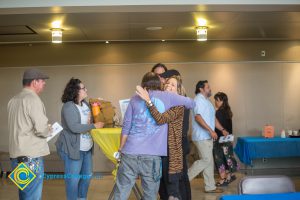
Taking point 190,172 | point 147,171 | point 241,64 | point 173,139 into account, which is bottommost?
point 190,172

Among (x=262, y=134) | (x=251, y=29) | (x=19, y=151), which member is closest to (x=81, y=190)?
(x=19, y=151)

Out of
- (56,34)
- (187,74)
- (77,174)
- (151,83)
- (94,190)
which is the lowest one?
(94,190)

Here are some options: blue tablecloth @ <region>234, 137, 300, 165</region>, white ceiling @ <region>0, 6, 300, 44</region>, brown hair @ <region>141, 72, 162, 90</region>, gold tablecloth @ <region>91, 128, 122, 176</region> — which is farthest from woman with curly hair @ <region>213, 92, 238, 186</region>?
brown hair @ <region>141, 72, 162, 90</region>

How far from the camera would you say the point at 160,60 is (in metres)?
8.02

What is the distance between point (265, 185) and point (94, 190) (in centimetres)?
396

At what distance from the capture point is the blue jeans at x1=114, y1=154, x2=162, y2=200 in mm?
3256

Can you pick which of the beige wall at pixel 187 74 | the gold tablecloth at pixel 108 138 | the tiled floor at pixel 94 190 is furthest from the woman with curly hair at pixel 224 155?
the gold tablecloth at pixel 108 138

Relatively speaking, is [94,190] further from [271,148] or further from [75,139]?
[271,148]

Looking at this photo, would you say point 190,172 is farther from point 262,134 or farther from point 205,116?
point 262,134

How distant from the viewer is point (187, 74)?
8023 millimetres

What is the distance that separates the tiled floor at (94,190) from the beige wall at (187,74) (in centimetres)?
108

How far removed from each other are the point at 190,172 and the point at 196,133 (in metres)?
0.54

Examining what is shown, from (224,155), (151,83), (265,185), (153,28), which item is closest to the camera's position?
(265,185)

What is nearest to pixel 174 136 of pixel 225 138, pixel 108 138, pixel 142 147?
pixel 142 147
